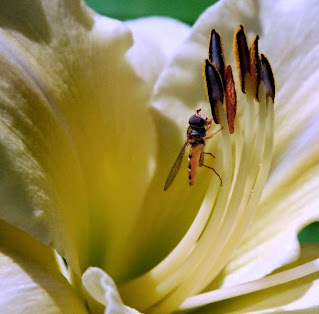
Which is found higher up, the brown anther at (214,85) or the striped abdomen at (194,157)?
the brown anther at (214,85)

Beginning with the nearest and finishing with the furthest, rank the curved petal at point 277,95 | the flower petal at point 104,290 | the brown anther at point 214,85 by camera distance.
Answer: the flower petal at point 104,290 < the brown anther at point 214,85 < the curved petal at point 277,95

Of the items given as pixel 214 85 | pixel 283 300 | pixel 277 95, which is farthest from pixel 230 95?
pixel 283 300

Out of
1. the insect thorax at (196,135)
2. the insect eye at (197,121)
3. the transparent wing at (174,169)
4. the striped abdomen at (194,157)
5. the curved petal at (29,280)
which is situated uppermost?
the insect eye at (197,121)

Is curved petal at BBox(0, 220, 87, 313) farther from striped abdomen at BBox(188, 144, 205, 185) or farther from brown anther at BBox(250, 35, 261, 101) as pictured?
brown anther at BBox(250, 35, 261, 101)

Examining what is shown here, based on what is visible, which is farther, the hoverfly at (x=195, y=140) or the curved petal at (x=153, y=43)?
the curved petal at (x=153, y=43)

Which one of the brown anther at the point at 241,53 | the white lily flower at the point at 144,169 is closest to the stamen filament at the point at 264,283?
the white lily flower at the point at 144,169

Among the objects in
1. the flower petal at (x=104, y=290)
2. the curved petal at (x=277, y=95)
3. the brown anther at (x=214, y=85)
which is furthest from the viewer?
the curved petal at (x=277, y=95)

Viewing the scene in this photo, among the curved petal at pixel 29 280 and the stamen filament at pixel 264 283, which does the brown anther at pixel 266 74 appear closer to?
the stamen filament at pixel 264 283

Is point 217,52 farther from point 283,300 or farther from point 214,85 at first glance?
point 283,300
